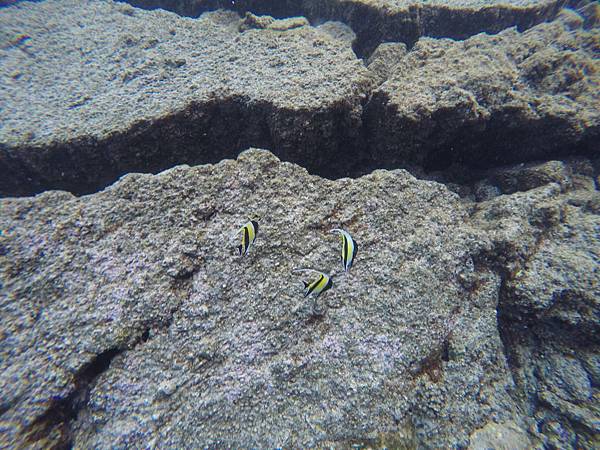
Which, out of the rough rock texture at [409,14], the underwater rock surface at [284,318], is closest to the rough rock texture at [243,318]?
the underwater rock surface at [284,318]

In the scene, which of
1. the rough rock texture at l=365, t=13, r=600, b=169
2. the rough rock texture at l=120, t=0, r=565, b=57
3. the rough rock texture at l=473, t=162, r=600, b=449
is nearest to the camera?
the rough rock texture at l=473, t=162, r=600, b=449

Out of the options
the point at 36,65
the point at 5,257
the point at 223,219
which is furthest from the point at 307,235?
→ the point at 36,65

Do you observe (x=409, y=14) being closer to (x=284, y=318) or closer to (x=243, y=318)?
(x=284, y=318)

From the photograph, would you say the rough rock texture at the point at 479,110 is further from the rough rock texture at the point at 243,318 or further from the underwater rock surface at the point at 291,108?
the rough rock texture at the point at 243,318

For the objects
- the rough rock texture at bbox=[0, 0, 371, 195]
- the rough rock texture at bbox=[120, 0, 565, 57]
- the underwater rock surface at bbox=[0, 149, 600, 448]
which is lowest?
the underwater rock surface at bbox=[0, 149, 600, 448]

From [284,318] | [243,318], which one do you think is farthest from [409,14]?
[243,318]

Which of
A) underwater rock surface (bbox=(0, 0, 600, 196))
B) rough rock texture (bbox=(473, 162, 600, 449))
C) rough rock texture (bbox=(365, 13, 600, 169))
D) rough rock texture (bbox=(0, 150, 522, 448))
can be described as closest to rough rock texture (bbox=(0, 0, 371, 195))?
underwater rock surface (bbox=(0, 0, 600, 196))

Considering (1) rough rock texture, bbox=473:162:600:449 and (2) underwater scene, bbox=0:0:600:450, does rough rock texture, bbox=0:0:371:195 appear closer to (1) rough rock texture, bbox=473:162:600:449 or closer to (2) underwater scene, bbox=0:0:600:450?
(2) underwater scene, bbox=0:0:600:450
